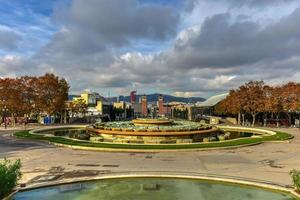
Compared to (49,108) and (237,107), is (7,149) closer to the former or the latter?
(49,108)

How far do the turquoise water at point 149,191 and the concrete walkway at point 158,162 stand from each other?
1836mm

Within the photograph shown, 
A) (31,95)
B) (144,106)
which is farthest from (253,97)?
(31,95)

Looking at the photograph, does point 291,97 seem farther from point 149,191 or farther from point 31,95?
point 149,191

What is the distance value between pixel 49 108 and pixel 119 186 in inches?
2002

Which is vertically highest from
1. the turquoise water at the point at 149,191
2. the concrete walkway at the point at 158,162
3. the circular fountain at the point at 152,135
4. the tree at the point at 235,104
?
the tree at the point at 235,104

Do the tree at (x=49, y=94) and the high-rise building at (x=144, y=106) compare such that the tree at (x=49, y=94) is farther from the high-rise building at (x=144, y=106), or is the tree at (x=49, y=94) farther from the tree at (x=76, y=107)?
the high-rise building at (x=144, y=106)

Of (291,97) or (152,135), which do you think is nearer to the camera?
(152,135)

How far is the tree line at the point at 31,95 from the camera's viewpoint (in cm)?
6291

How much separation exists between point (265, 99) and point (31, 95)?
129 feet

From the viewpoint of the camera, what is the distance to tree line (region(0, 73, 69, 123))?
62906mm

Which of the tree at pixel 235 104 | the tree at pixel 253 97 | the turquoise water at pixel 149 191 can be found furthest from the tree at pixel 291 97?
the turquoise water at pixel 149 191

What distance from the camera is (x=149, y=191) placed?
16562 mm

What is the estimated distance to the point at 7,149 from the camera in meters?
31.5

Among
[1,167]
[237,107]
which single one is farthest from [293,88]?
[1,167]
